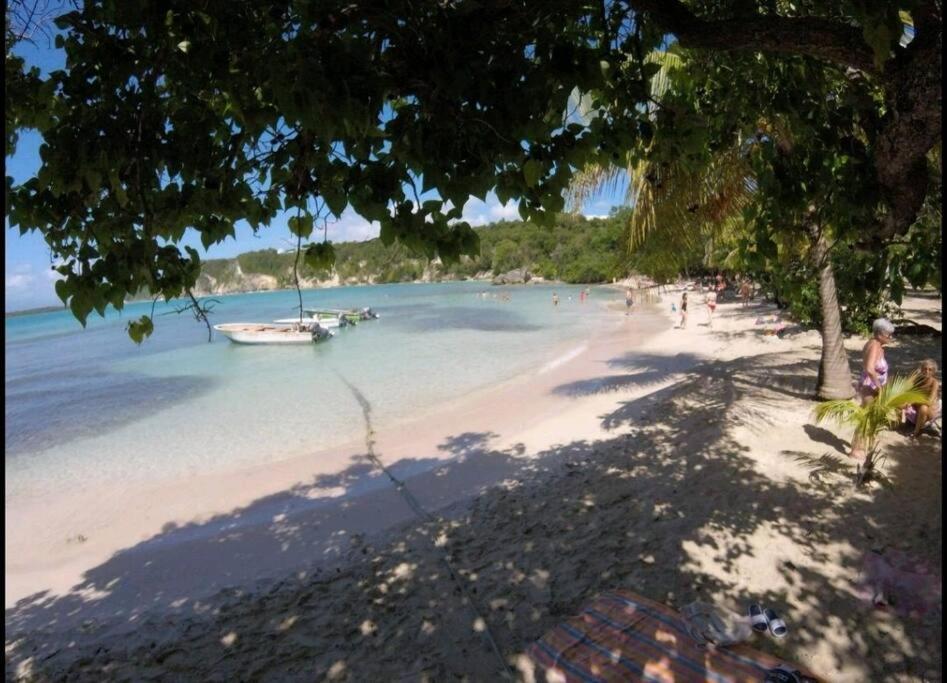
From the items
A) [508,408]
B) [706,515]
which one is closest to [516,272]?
[508,408]

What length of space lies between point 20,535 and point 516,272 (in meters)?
85.8

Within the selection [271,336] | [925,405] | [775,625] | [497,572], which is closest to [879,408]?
[925,405]

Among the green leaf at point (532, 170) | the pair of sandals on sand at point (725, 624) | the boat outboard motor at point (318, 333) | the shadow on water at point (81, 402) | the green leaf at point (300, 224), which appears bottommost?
the shadow on water at point (81, 402)

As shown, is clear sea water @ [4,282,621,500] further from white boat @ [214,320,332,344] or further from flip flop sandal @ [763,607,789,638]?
flip flop sandal @ [763,607,789,638]

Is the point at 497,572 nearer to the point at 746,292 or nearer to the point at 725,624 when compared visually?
the point at 725,624

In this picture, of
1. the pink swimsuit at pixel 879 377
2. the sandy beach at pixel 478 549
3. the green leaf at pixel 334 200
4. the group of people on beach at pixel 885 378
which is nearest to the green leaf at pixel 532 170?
the green leaf at pixel 334 200

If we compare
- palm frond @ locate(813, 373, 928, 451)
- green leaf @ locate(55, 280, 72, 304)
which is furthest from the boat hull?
green leaf @ locate(55, 280, 72, 304)

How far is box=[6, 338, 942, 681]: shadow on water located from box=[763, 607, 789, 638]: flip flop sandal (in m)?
0.06

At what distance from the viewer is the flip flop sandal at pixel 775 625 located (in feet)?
10.6

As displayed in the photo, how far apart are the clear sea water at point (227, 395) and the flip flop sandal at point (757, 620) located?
12.2 feet

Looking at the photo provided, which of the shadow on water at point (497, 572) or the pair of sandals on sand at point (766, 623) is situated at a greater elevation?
the pair of sandals on sand at point (766, 623)

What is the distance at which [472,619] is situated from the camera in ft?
12.8

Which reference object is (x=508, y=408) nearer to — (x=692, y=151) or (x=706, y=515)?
(x=706, y=515)

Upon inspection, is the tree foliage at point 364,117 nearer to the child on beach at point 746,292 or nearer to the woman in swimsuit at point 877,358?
the woman in swimsuit at point 877,358
